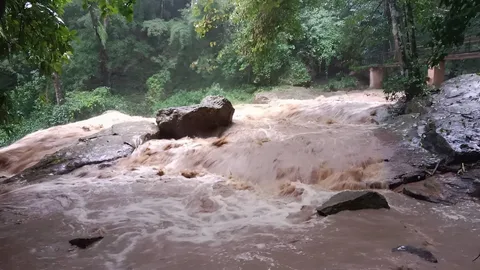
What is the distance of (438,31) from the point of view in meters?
2.38

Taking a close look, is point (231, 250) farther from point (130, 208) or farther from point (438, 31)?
point (438, 31)

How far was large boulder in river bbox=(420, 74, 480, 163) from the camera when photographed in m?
5.60

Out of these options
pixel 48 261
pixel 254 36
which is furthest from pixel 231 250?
pixel 254 36

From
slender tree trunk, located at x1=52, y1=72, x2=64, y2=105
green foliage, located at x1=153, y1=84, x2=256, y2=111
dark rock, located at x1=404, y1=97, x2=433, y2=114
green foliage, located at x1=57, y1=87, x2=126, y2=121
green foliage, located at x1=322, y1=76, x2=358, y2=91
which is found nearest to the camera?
dark rock, located at x1=404, y1=97, x2=433, y2=114

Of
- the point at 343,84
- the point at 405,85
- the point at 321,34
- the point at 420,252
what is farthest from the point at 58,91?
the point at 420,252

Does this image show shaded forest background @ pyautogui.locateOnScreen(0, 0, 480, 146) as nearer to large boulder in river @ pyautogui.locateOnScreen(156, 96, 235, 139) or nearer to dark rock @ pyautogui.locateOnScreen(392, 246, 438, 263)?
large boulder in river @ pyautogui.locateOnScreen(156, 96, 235, 139)

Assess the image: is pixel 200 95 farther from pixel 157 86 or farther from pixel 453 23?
pixel 453 23

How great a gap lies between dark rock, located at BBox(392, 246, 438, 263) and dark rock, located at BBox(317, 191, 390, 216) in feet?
3.19

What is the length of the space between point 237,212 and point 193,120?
184 inches

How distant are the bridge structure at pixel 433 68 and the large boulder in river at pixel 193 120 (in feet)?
19.4

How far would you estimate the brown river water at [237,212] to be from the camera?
3.32 meters

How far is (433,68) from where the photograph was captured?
37.7 ft

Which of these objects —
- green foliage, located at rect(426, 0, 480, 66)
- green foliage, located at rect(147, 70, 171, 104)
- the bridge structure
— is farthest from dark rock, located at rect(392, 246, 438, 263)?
green foliage, located at rect(147, 70, 171, 104)

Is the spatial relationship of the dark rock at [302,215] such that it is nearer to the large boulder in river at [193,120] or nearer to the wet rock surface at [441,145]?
the wet rock surface at [441,145]
